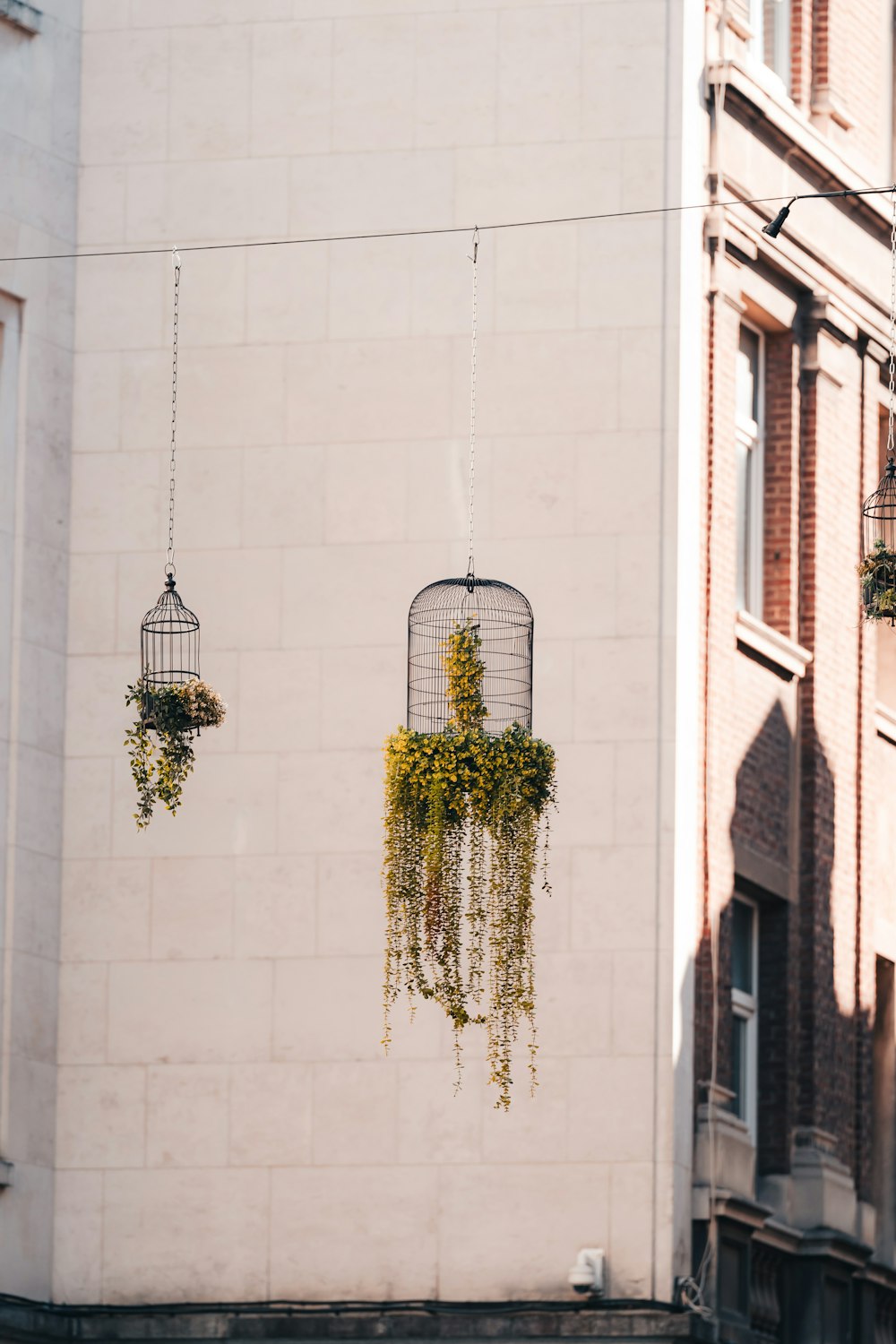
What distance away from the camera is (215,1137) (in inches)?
902

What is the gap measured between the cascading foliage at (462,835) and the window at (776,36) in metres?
7.48

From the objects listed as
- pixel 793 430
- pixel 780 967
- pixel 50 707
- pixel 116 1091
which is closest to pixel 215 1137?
pixel 116 1091

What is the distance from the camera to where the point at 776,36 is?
89.4 feet

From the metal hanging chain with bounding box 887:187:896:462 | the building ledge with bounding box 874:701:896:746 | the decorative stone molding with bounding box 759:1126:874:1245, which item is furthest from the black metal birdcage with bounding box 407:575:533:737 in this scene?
the building ledge with bounding box 874:701:896:746

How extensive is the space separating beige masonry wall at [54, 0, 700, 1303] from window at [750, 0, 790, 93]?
3426 mm

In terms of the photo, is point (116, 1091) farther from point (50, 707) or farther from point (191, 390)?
point (191, 390)

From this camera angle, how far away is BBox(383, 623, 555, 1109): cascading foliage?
20219mm

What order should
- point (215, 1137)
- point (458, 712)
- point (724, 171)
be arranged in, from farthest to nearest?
point (724, 171)
point (215, 1137)
point (458, 712)

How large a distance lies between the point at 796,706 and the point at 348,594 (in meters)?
4.29

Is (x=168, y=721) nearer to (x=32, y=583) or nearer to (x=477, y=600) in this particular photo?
(x=477, y=600)

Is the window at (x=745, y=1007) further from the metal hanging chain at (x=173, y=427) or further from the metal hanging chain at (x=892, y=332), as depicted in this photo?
the metal hanging chain at (x=173, y=427)

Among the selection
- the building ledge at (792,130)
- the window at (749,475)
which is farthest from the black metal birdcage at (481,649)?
the building ledge at (792,130)

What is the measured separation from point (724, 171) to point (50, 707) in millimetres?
6447

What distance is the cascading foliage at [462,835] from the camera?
2022cm
